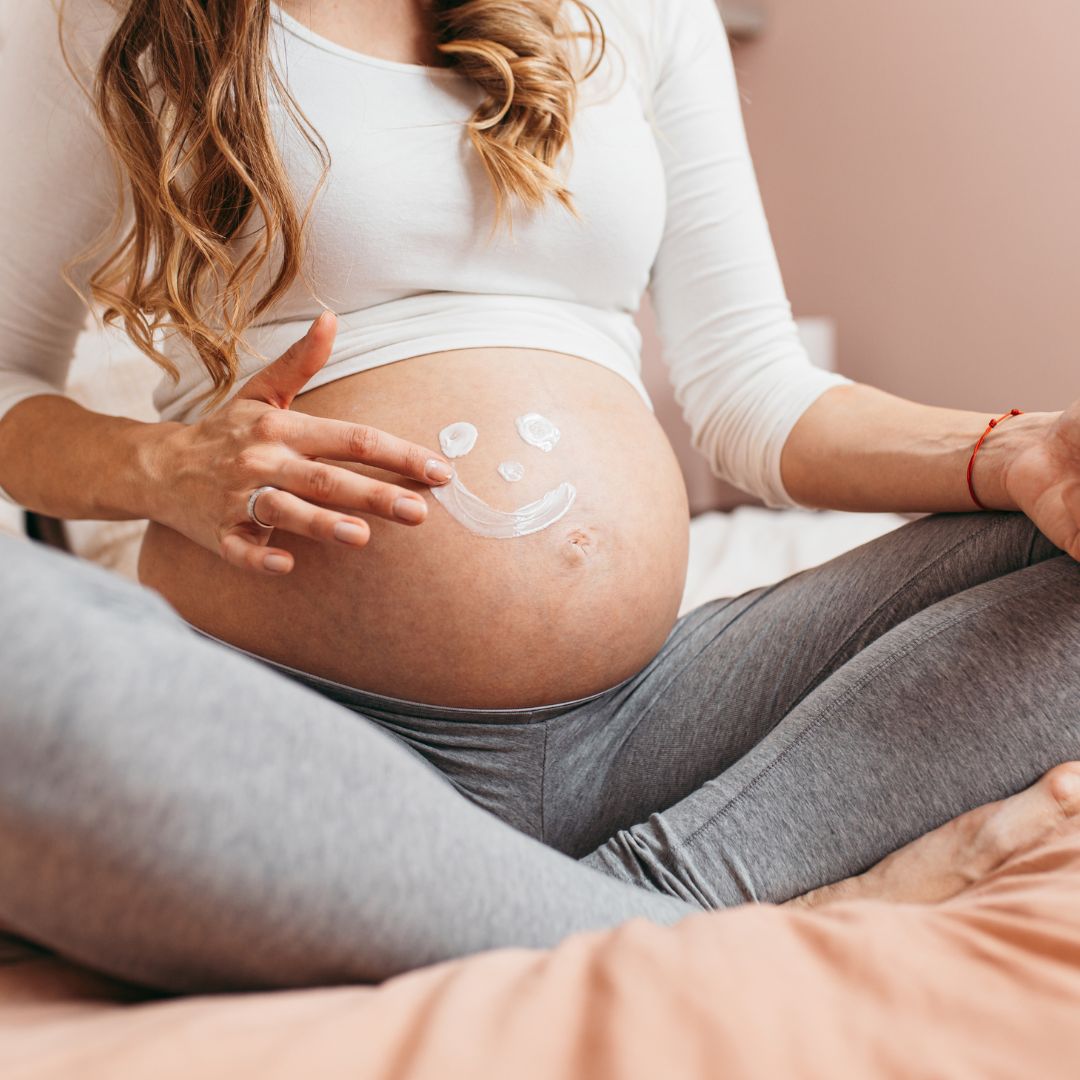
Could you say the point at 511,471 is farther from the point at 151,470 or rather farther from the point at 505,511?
the point at 151,470

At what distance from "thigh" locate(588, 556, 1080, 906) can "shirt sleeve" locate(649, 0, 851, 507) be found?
1.07ft

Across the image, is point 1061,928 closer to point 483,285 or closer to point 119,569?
point 483,285

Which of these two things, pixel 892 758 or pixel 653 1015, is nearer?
pixel 653 1015

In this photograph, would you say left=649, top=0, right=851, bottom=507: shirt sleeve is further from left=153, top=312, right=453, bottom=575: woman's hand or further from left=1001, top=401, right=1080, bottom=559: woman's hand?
left=153, top=312, right=453, bottom=575: woman's hand

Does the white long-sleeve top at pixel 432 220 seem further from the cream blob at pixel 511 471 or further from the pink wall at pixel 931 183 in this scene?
the pink wall at pixel 931 183

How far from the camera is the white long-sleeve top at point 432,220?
2.57 feet

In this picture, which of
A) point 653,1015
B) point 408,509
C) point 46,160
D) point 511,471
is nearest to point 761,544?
point 511,471

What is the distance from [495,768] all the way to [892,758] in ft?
0.93

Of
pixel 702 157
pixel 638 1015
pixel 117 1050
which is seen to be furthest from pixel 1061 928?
pixel 702 157

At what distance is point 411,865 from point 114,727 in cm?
13

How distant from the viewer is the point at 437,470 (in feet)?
2.28

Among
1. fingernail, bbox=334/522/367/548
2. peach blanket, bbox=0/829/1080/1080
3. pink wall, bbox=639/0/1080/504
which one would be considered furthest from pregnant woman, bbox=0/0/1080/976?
pink wall, bbox=639/0/1080/504

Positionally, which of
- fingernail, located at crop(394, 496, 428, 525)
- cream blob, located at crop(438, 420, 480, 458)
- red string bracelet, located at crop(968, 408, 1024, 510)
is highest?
red string bracelet, located at crop(968, 408, 1024, 510)

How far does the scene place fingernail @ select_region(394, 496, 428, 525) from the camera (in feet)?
2.09
